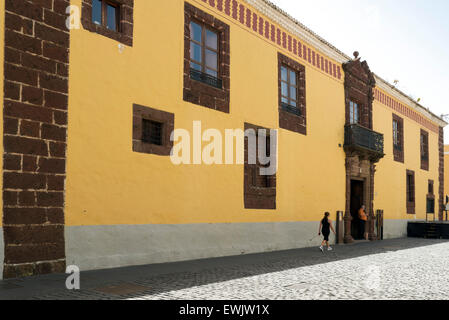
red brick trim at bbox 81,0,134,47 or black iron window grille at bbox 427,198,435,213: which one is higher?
red brick trim at bbox 81,0,134,47

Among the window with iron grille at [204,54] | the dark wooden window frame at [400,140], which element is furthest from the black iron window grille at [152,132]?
the dark wooden window frame at [400,140]

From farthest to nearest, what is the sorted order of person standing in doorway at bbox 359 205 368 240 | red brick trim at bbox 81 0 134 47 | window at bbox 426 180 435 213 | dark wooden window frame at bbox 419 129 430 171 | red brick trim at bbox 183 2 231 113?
1. window at bbox 426 180 435 213
2. dark wooden window frame at bbox 419 129 430 171
3. person standing in doorway at bbox 359 205 368 240
4. red brick trim at bbox 183 2 231 113
5. red brick trim at bbox 81 0 134 47

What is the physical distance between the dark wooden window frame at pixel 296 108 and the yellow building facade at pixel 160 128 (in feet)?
0.23

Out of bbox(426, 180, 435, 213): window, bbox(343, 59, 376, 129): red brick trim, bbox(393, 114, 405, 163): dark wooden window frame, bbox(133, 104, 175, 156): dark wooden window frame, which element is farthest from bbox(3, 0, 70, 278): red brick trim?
bbox(426, 180, 435, 213): window

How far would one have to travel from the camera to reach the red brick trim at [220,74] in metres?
11.2

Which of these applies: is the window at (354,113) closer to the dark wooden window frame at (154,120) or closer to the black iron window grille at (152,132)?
the dark wooden window frame at (154,120)

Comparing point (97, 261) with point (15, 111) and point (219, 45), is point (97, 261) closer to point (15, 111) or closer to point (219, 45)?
point (15, 111)

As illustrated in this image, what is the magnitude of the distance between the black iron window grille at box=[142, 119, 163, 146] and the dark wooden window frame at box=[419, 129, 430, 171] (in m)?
19.6

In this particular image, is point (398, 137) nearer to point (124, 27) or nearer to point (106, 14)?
point (124, 27)

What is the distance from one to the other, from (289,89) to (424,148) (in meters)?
Answer: 14.6

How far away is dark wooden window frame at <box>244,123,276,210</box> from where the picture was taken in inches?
510

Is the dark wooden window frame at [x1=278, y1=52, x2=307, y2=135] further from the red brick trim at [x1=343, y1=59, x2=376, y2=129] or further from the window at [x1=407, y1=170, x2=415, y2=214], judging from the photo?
the window at [x1=407, y1=170, x2=415, y2=214]

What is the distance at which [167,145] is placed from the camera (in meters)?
10.6
